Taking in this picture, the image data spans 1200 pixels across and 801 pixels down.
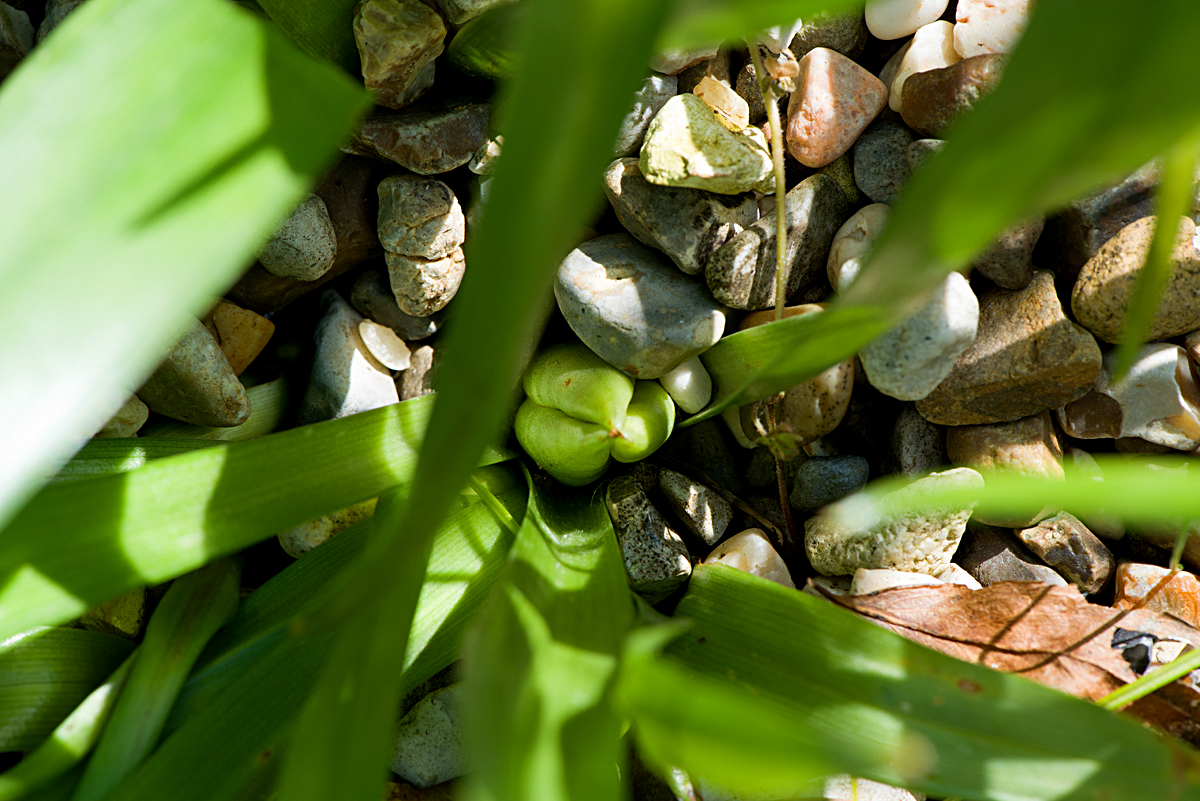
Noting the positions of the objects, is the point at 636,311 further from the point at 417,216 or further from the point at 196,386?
the point at 196,386

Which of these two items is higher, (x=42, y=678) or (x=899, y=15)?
(x=899, y=15)

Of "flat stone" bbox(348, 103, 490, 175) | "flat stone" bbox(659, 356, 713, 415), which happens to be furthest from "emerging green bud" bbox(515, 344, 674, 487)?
"flat stone" bbox(348, 103, 490, 175)

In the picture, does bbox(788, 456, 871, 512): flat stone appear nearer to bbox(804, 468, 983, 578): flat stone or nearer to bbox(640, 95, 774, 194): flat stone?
bbox(804, 468, 983, 578): flat stone

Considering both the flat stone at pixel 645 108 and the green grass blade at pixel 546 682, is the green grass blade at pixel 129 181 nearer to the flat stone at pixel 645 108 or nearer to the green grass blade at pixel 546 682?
the green grass blade at pixel 546 682

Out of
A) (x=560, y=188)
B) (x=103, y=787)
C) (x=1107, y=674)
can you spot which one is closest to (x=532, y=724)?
(x=560, y=188)

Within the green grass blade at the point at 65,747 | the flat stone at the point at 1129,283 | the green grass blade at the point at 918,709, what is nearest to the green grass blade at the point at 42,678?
the green grass blade at the point at 65,747

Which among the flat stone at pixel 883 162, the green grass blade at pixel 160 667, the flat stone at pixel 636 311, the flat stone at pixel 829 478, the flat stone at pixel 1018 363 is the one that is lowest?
the flat stone at pixel 829 478

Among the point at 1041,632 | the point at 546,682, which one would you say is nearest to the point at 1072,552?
the point at 1041,632
